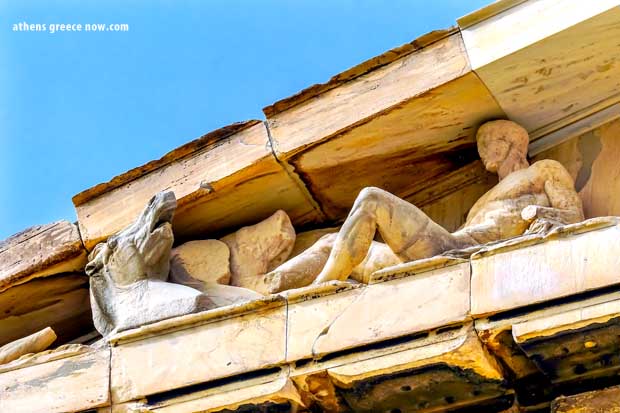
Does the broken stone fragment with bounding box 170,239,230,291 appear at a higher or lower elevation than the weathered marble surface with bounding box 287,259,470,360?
higher

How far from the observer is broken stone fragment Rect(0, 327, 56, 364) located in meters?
9.41

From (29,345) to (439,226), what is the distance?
86.4 inches

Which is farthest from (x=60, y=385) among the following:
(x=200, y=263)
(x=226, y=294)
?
(x=200, y=263)

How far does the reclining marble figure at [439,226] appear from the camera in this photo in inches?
343

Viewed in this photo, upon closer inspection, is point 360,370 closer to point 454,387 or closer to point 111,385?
point 454,387

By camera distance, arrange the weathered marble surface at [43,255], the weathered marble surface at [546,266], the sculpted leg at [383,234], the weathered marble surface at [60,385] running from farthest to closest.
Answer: the weathered marble surface at [43,255] → the weathered marble surface at [60,385] → the sculpted leg at [383,234] → the weathered marble surface at [546,266]

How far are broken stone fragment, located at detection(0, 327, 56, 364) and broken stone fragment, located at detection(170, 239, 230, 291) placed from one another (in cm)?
69

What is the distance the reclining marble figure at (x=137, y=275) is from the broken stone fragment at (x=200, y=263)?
0.39ft

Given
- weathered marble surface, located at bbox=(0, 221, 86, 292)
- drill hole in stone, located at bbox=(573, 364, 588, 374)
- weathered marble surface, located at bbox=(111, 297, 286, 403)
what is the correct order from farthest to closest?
1. weathered marble surface, located at bbox=(0, 221, 86, 292)
2. weathered marble surface, located at bbox=(111, 297, 286, 403)
3. drill hole in stone, located at bbox=(573, 364, 588, 374)

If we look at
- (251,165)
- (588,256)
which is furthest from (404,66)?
(588,256)

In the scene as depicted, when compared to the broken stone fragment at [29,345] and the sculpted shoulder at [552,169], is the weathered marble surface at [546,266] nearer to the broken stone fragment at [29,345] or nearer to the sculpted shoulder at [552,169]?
the sculpted shoulder at [552,169]

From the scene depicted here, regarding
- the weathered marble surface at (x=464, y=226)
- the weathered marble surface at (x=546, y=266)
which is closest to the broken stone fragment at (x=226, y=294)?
the weathered marble surface at (x=464, y=226)

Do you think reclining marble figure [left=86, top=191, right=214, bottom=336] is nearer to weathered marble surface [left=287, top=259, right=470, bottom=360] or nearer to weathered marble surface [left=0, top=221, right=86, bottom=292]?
weathered marble surface [left=0, top=221, right=86, bottom=292]

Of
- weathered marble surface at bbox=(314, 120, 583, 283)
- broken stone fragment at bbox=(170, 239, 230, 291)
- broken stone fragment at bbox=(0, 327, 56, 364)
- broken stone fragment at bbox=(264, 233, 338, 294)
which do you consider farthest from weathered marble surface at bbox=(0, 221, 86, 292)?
weathered marble surface at bbox=(314, 120, 583, 283)
